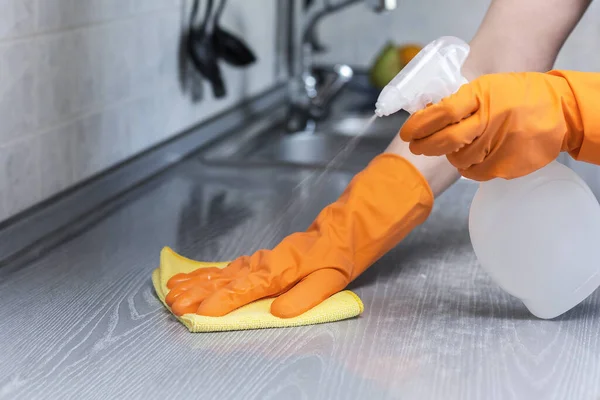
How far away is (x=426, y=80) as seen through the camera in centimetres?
79

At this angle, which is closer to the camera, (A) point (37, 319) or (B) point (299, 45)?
(A) point (37, 319)

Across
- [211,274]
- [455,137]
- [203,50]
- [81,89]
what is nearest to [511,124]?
[455,137]

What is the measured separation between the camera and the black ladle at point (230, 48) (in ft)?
5.56

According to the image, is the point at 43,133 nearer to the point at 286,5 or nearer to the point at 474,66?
the point at 474,66

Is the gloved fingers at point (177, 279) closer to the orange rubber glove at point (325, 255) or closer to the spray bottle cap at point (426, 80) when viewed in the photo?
the orange rubber glove at point (325, 255)

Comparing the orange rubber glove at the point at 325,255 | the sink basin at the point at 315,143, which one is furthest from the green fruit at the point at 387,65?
the orange rubber glove at the point at 325,255

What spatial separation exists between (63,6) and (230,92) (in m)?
0.67

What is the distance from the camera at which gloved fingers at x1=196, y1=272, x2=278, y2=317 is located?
0.90 metres

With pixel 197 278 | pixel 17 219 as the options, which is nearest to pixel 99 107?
pixel 17 219

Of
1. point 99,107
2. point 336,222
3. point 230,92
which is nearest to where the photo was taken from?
point 336,222

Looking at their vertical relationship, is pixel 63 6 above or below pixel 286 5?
above

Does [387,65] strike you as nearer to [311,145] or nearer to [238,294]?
[311,145]

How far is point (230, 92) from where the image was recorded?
6.18ft

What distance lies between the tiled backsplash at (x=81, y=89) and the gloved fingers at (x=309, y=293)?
0.45m
